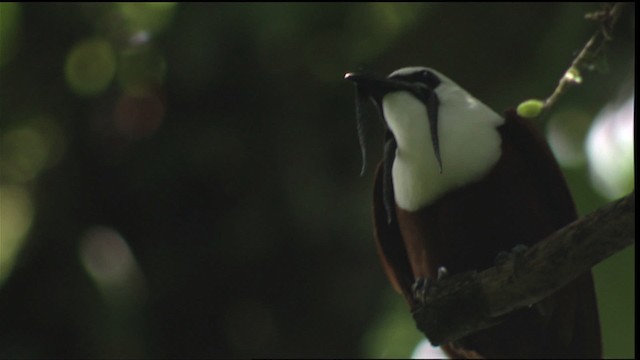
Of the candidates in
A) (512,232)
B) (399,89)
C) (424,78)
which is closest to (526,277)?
(512,232)

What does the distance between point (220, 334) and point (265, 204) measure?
53 centimetres

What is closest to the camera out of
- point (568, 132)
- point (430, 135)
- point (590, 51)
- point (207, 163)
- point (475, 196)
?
point (590, 51)

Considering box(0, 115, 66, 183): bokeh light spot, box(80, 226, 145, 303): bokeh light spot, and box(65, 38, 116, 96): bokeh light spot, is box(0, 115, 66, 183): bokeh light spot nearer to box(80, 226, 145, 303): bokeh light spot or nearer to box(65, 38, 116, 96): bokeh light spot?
box(65, 38, 116, 96): bokeh light spot

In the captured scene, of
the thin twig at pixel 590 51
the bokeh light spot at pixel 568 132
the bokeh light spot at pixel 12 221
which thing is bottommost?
the bokeh light spot at pixel 12 221

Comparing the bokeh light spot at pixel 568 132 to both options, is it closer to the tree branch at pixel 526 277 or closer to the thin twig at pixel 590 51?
the thin twig at pixel 590 51

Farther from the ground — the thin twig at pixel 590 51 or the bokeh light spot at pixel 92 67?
the thin twig at pixel 590 51

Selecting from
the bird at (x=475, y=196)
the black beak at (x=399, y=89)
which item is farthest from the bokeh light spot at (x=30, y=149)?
the black beak at (x=399, y=89)

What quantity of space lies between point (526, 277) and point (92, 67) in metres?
2.56

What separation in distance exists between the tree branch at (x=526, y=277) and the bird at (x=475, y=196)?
0.95 ft

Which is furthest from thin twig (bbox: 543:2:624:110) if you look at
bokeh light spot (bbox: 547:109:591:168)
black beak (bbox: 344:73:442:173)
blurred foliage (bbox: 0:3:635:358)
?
blurred foliage (bbox: 0:3:635:358)

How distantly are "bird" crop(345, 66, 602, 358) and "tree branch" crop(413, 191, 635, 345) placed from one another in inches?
11.4

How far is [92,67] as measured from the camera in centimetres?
504

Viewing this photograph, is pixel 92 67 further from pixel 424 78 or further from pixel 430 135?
pixel 430 135

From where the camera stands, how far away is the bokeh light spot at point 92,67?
499 cm
